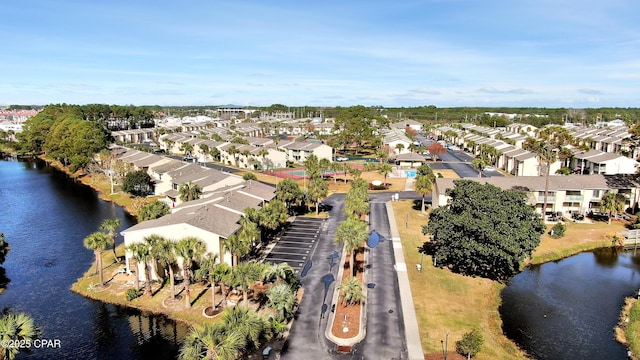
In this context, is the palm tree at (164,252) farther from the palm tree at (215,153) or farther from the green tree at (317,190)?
the palm tree at (215,153)

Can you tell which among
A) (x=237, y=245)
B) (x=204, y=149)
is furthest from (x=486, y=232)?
(x=204, y=149)

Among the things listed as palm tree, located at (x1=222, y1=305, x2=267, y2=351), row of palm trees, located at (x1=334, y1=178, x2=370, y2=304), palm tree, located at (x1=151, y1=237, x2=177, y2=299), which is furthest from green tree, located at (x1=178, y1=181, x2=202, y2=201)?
palm tree, located at (x1=222, y1=305, x2=267, y2=351)

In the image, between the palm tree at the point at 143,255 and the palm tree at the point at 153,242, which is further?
the palm tree at the point at 153,242

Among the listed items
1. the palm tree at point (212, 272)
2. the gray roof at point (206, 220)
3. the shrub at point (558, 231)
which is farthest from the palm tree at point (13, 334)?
the shrub at point (558, 231)

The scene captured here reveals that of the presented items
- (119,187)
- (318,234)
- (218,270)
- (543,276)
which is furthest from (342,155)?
(218,270)

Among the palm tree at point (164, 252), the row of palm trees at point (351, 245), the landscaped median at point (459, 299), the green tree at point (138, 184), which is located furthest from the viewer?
the green tree at point (138, 184)

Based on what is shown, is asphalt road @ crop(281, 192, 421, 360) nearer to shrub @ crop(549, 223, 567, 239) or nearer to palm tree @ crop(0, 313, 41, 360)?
palm tree @ crop(0, 313, 41, 360)

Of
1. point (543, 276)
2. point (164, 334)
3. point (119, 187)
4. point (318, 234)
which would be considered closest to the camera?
point (164, 334)

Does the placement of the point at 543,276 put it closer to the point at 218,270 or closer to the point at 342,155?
the point at 218,270
